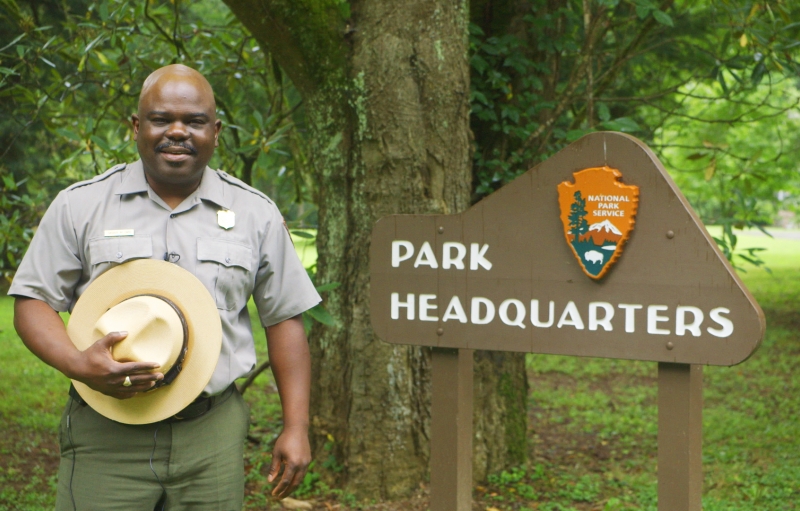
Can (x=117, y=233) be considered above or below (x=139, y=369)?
above

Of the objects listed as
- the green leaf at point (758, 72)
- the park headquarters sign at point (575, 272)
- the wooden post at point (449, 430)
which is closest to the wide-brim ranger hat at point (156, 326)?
the park headquarters sign at point (575, 272)

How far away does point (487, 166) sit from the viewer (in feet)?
15.9

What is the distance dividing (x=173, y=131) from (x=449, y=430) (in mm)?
1341

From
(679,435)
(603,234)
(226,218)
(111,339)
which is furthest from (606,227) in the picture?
(111,339)

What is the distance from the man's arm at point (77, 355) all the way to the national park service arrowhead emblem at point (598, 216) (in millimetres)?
1310

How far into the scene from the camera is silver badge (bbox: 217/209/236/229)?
2193mm

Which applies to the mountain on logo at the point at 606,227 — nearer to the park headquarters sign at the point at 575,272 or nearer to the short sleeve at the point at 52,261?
the park headquarters sign at the point at 575,272

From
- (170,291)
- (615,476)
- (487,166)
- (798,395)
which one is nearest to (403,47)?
(487,166)

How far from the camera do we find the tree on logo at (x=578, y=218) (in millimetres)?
2488

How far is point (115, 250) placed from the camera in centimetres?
209

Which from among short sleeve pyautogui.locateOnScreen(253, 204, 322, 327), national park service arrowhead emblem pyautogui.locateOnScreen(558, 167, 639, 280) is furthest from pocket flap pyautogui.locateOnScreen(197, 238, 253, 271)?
national park service arrowhead emblem pyautogui.locateOnScreen(558, 167, 639, 280)

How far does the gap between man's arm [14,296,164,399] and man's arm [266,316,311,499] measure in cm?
44

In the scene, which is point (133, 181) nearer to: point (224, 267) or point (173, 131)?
point (173, 131)

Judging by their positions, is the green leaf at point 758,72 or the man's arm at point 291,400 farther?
the green leaf at point 758,72
